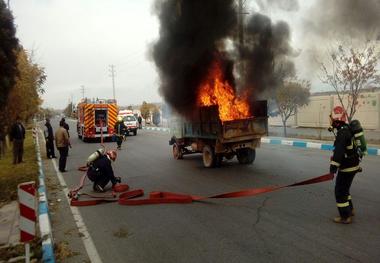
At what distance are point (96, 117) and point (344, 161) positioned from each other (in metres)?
21.6

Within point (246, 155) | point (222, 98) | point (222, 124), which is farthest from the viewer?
point (222, 98)

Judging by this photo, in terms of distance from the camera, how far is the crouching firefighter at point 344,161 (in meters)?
5.36

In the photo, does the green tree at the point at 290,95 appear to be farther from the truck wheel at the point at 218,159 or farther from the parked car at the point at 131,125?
the truck wheel at the point at 218,159

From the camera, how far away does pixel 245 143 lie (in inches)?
437

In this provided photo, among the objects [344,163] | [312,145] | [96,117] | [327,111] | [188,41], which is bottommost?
[312,145]

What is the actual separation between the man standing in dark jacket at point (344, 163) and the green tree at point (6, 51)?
679 cm

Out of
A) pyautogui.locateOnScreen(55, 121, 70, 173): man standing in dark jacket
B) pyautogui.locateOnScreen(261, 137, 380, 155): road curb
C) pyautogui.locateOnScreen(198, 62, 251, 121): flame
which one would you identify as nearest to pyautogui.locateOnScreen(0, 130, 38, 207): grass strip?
pyautogui.locateOnScreen(55, 121, 70, 173): man standing in dark jacket

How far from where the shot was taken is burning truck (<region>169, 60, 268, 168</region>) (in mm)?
10711

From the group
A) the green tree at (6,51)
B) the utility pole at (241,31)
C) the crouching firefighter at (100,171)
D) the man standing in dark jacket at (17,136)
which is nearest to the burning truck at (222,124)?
the utility pole at (241,31)

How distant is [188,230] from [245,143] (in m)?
5.85

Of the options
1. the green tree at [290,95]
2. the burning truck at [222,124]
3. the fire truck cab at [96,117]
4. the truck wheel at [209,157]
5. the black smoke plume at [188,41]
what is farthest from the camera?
the fire truck cab at [96,117]

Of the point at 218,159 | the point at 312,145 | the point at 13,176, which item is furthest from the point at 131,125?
the point at 218,159

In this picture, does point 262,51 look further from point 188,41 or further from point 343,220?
point 343,220

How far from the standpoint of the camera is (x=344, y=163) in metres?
5.49
